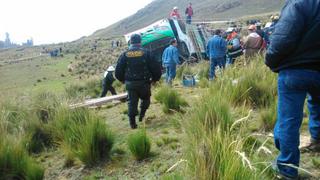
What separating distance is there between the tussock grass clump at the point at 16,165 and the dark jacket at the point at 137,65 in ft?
9.04

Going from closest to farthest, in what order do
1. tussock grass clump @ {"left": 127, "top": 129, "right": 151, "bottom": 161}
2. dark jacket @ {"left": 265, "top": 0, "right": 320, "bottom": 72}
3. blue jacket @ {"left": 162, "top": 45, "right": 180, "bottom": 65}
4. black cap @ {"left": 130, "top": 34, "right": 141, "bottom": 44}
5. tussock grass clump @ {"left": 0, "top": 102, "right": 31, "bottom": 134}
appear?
dark jacket @ {"left": 265, "top": 0, "right": 320, "bottom": 72}
tussock grass clump @ {"left": 127, "top": 129, "right": 151, "bottom": 161}
tussock grass clump @ {"left": 0, "top": 102, "right": 31, "bottom": 134}
black cap @ {"left": 130, "top": 34, "right": 141, "bottom": 44}
blue jacket @ {"left": 162, "top": 45, "right": 180, "bottom": 65}

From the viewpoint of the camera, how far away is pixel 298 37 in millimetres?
4078

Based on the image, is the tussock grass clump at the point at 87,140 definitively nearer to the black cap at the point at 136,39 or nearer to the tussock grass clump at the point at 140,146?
the tussock grass clump at the point at 140,146

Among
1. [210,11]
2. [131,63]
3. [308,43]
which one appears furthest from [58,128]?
[210,11]

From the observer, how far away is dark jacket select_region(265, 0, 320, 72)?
402cm

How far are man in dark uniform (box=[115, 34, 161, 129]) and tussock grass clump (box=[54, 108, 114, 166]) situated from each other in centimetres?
146

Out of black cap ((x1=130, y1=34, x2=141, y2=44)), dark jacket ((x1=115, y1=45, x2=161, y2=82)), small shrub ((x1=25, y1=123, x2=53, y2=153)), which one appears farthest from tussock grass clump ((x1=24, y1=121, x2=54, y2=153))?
black cap ((x1=130, y1=34, x2=141, y2=44))

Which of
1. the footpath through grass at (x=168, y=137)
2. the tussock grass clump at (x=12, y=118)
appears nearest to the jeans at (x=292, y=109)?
the footpath through grass at (x=168, y=137)

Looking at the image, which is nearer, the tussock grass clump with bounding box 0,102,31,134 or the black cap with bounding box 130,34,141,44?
the tussock grass clump with bounding box 0,102,31,134

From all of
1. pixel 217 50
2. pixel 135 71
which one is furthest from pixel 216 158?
pixel 217 50

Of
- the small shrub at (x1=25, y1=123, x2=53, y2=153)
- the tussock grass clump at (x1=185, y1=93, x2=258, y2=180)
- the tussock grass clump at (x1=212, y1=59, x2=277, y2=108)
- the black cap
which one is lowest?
the small shrub at (x1=25, y1=123, x2=53, y2=153)

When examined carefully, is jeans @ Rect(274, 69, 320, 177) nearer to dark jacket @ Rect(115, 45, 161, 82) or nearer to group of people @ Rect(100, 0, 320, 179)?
group of people @ Rect(100, 0, 320, 179)

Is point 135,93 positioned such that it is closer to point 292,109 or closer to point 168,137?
point 168,137

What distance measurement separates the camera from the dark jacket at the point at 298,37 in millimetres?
4023
